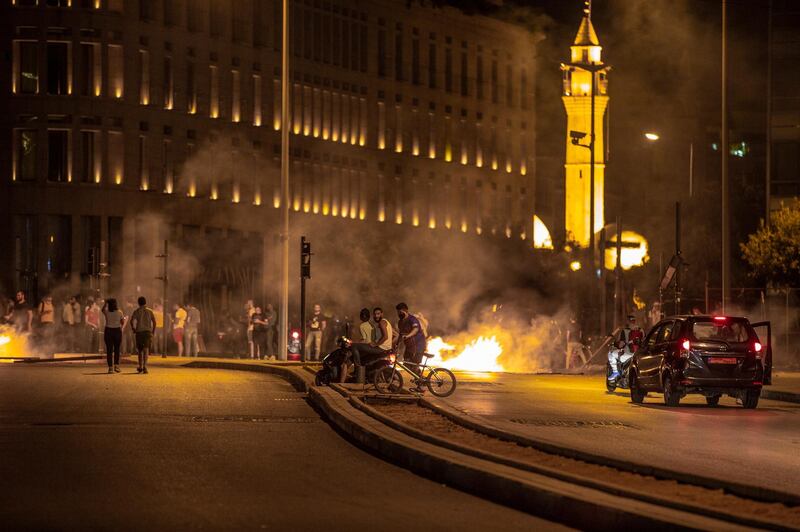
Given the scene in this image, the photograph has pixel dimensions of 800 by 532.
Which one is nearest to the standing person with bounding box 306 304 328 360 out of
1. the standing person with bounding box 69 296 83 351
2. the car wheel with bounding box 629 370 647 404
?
the standing person with bounding box 69 296 83 351

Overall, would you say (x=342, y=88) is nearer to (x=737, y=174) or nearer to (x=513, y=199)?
(x=513, y=199)

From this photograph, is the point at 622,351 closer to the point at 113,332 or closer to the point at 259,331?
the point at 113,332

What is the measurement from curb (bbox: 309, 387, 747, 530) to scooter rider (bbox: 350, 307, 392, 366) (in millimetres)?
9933

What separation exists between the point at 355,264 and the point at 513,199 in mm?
22695

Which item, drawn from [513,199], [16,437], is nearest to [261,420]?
[16,437]

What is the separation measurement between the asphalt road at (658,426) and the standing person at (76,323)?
27.6 m

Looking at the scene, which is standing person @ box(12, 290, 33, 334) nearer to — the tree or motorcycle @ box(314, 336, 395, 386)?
motorcycle @ box(314, 336, 395, 386)

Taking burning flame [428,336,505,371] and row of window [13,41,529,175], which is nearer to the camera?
burning flame [428,336,505,371]

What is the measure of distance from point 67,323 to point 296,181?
20.5 metres

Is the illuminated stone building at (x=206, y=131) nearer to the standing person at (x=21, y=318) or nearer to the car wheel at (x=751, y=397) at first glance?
the standing person at (x=21, y=318)

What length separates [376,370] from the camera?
28875mm

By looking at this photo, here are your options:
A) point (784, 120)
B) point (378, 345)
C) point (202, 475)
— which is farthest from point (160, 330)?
point (202, 475)

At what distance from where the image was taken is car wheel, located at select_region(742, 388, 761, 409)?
28.7m

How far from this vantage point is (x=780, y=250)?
57.8 metres
